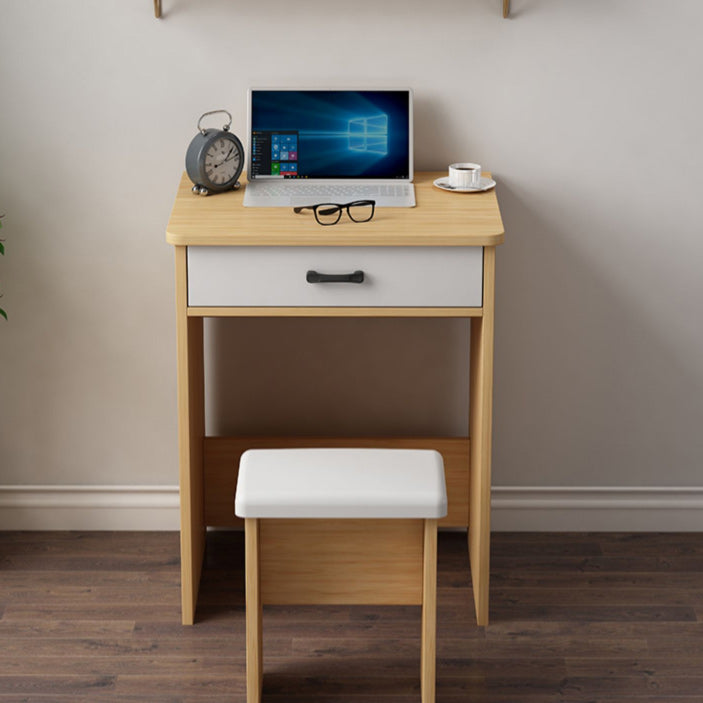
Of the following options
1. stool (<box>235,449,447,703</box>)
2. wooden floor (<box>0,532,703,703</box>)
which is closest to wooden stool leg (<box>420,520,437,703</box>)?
stool (<box>235,449,447,703</box>)

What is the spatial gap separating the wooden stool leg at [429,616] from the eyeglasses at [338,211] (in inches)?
26.5

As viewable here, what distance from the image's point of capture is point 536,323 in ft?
9.16

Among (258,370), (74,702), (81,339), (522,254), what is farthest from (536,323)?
(74,702)

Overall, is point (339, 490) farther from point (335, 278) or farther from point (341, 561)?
point (335, 278)

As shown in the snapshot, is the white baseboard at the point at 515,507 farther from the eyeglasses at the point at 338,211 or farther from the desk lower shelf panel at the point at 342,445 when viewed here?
the eyeglasses at the point at 338,211

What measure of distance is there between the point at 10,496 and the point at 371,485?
→ 125 cm

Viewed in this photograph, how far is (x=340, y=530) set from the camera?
2.20 metres

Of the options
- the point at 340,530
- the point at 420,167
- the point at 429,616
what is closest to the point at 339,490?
the point at 340,530

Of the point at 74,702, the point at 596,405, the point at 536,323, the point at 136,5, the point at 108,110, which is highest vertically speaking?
the point at 136,5

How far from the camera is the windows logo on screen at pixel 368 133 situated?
8.53ft

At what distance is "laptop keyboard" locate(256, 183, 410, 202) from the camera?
2512mm

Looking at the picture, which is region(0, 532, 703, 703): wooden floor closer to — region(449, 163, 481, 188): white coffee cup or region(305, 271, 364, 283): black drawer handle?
region(305, 271, 364, 283): black drawer handle

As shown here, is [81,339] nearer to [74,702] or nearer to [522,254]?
[74,702]

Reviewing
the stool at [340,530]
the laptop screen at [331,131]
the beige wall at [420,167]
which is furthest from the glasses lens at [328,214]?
the stool at [340,530]
